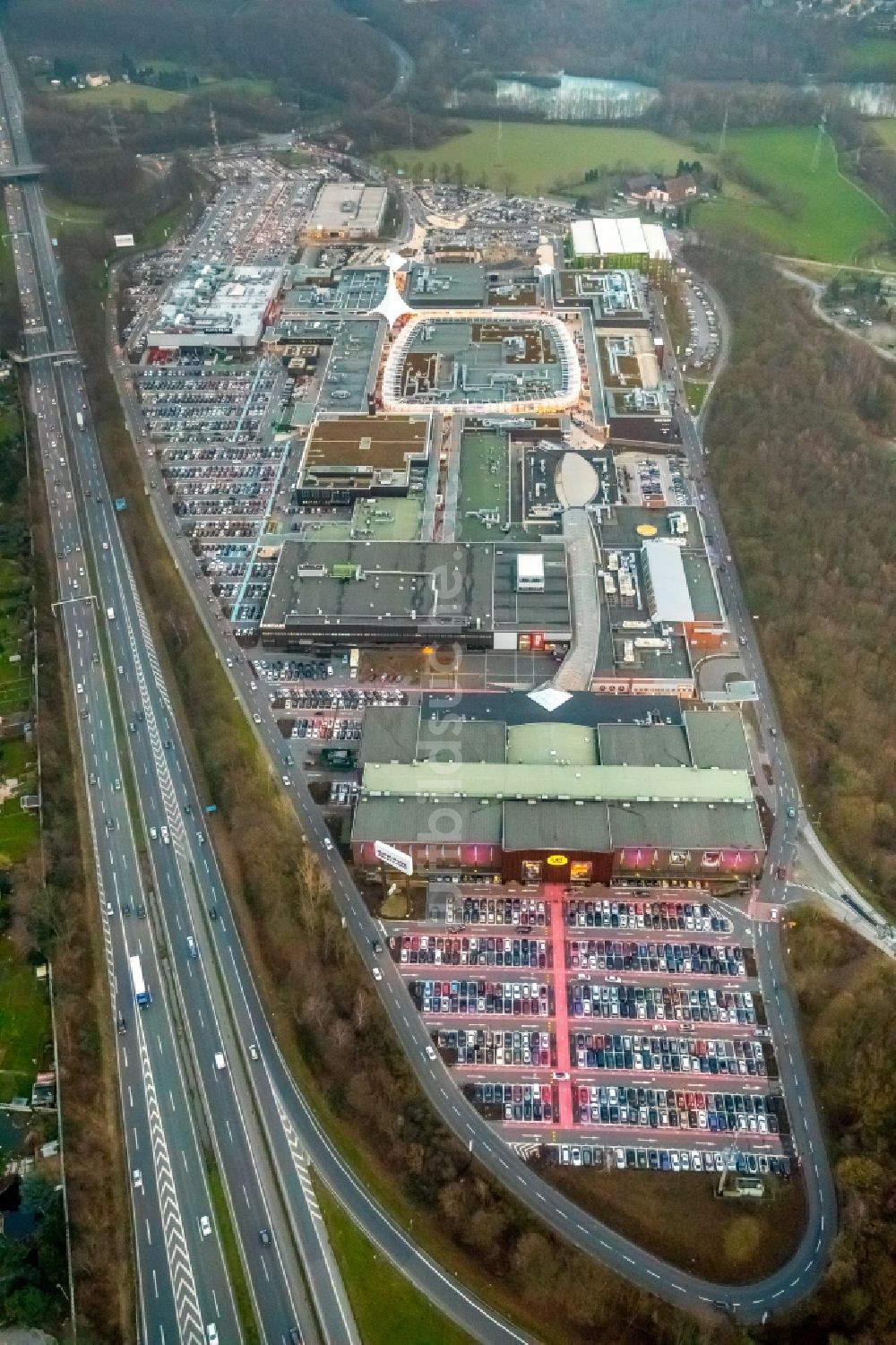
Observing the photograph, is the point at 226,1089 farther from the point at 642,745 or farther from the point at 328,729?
the point at 642,745

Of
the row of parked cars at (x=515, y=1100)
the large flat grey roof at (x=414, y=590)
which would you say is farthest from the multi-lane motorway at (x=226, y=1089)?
the large flat grey roof at (x=414, y=590)

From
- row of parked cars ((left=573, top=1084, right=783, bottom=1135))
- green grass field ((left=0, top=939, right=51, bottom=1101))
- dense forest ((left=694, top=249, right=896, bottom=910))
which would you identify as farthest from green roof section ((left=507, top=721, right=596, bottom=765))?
green grass field ((left=0, top=939, right=51, bottom=1101))

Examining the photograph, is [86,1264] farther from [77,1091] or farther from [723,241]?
[723,241]

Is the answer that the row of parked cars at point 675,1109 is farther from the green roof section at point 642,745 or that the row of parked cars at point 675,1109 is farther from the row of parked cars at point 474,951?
the green roof section at point 642,745

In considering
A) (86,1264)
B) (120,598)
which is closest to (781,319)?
(120,598)

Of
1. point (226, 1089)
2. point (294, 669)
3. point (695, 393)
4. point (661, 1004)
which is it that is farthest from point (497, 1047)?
point (695, 393)

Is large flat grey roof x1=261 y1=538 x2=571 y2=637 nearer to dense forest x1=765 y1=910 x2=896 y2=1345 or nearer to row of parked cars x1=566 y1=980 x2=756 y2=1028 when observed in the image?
row of parked cars x1=566 y1=980 x2=756 y2=1028
